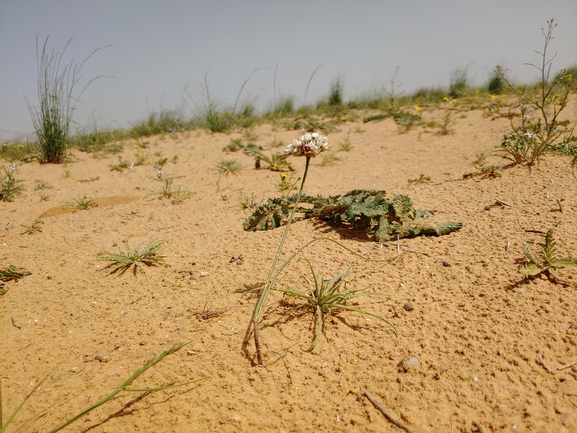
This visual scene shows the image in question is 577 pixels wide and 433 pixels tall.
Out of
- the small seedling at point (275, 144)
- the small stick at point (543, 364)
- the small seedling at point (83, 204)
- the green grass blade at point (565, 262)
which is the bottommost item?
the small stick at point (543, 364)

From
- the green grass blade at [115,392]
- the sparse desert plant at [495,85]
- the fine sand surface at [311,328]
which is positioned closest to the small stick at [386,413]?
the fine sand surface at [311,328]

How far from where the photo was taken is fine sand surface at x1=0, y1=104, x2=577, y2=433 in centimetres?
115

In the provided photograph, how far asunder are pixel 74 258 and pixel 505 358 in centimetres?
231

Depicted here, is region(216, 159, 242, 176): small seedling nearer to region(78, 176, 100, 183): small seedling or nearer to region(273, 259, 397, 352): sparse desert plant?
region(78, 176, 100, 183): small seedling

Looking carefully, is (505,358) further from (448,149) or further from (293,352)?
(448,149)

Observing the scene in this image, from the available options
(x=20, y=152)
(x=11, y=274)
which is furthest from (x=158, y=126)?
(x=11, y=274)

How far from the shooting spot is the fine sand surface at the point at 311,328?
45.1 inches

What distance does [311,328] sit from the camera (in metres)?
1.46

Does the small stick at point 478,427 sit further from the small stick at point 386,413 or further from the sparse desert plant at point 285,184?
the sparse desert plant at point 285,184

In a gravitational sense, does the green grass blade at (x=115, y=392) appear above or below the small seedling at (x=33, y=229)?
below

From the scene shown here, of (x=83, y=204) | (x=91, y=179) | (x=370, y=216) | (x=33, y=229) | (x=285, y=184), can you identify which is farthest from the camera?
(x=91, y=179)

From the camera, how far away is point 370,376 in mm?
1248

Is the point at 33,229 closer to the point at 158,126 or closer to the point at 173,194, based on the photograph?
the point at 173,194

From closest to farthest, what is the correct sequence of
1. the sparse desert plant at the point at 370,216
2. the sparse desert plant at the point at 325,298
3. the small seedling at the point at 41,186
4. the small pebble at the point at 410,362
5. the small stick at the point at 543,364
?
the small stick at the point at 543,364 → the small pebble at the point at 410,362 → the sparse desert plant at the point at 325,298 → the sparse desert plant at the point at 370,216 → the small seedling at the point at 41,186
